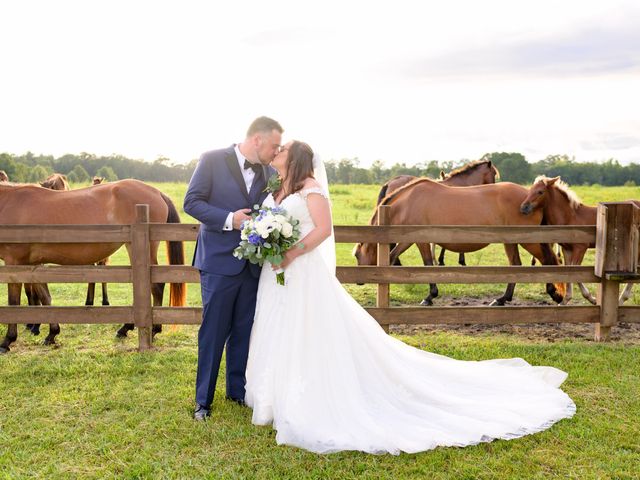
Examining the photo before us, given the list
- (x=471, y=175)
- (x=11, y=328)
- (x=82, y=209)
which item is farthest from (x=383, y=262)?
(x=471, y=175)

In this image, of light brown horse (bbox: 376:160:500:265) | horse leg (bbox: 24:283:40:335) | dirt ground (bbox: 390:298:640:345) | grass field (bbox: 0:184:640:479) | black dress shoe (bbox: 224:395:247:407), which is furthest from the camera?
light brown horse (bbox: 376:160:500:265)

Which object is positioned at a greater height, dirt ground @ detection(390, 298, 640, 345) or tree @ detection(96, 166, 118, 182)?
tree @ detection(96, 166, 118, 182)

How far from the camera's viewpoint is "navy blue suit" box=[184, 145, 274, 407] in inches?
176

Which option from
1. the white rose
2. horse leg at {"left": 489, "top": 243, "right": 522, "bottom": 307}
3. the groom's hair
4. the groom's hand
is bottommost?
horse leg at {"left": 489, "top": 243, "right": 522, "bottom": 307}

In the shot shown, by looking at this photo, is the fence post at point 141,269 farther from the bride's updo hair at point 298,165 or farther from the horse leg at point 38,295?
the bride's updo hair at point 298,165

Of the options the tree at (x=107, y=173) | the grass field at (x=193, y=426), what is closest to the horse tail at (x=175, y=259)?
the grass field at (x=193, y=426)

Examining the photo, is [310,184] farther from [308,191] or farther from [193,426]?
[193,426]

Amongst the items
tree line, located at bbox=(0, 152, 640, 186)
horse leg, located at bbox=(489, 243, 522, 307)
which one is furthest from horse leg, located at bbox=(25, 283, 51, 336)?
tree line, located at bbox=(0, 152, 640, 186)

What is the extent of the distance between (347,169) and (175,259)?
5887 centimetres

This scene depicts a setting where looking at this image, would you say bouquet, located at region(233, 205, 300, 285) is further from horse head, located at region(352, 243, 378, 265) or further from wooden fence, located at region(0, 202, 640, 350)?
horse head, located at region(352, 243, 378, 265)

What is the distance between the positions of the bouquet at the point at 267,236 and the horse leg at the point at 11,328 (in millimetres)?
3940

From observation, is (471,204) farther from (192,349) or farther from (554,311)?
(192,349)

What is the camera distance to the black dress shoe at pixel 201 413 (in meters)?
4.54

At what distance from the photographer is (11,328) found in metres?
6.68
